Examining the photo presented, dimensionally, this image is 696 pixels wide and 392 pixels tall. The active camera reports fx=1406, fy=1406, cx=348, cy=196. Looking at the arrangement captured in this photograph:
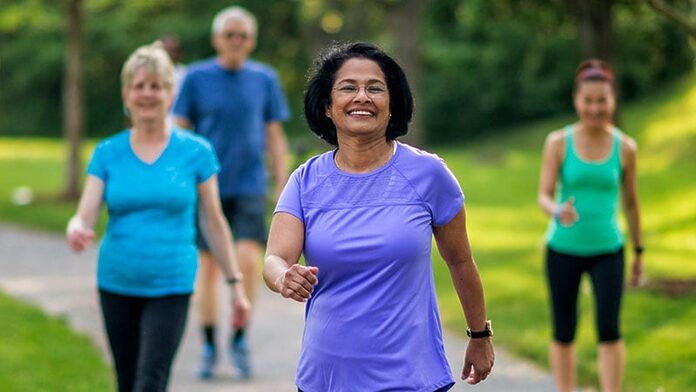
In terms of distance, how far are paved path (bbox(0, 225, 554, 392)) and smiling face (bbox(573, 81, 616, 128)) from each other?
169cm

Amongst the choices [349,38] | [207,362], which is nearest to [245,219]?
[207,362]

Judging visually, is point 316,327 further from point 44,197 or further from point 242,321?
point 44,197

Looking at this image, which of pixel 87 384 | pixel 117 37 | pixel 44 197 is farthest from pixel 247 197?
pixel 117 37

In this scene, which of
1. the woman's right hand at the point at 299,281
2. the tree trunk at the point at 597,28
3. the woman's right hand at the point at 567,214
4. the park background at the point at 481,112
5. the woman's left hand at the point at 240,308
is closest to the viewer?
the woman's right hand at the point at 299,281

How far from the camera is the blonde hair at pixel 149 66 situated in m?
6.08

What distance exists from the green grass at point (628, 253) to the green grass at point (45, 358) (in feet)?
9.02

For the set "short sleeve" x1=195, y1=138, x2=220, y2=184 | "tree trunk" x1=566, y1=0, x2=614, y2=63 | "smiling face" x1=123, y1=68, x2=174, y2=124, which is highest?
"tree trunk" x1=566, y1=0, x2=614, y2=63

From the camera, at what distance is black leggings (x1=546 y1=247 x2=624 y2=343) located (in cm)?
707

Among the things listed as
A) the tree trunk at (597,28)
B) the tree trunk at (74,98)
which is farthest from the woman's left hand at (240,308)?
the tree trunk at (74,98)

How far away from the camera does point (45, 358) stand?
361 inches

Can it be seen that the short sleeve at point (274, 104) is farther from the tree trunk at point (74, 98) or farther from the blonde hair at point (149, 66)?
the tree trunk at point (74, 98)

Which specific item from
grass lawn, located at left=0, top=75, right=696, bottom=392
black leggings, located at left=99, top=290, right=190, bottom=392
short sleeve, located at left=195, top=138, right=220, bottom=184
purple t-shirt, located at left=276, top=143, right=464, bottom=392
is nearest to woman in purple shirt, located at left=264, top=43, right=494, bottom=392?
purple t-shirt, located at left=276, top=143, right=464, bottom=392

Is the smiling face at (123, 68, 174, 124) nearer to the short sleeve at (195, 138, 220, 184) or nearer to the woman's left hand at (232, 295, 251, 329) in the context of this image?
the short sleeve at (195, 138, 220, 184)

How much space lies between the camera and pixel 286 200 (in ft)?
13.9
